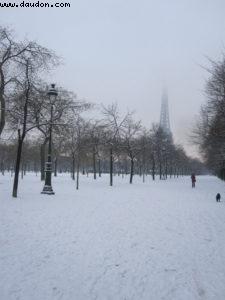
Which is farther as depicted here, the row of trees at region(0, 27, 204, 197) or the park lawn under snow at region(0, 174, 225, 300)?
the row of trees at region(0, 27, 204, 197)

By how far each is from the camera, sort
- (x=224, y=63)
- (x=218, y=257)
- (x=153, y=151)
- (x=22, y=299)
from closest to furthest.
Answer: (x=22, y=299)
(x=218, y=257)
(x=224, y=63)
(x=153, y=151)

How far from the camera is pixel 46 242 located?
8555 mm

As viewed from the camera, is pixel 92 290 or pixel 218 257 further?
pixel 218 257

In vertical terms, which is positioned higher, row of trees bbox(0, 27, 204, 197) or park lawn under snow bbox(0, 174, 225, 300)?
row of trees bbox(0, 27, 204, 197)

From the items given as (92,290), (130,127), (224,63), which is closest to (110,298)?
(92,290)

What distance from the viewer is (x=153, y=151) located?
57000mm

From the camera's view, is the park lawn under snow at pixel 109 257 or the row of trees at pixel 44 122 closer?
the park lawn under snow at pixel 109 257

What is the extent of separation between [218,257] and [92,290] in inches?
140

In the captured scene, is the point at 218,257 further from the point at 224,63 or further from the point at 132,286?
the point at 224,63

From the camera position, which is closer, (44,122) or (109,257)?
(109,257)

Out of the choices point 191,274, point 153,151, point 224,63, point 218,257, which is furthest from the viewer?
point 153,151

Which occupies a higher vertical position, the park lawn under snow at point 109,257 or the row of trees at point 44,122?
the row of trees at point 44,122

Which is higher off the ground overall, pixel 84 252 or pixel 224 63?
pixel 224 63

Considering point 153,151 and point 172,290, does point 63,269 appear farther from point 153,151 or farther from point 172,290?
point 153,151
